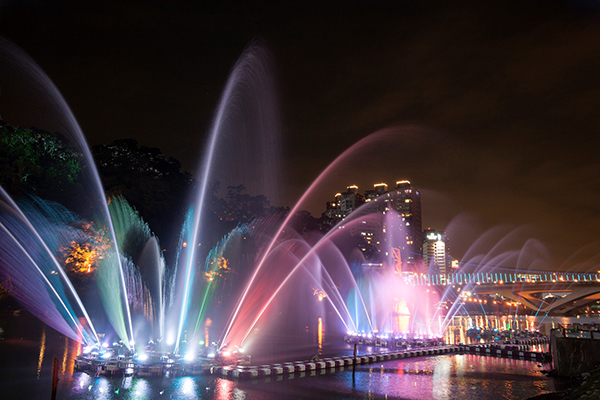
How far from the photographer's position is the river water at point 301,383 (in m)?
18.8

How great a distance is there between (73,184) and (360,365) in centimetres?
3085

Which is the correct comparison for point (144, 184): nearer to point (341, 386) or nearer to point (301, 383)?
point (301, 383)

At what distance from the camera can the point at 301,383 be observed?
21828 mm

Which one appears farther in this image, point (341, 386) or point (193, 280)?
point (193, 280)

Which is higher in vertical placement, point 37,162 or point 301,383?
point 37,162

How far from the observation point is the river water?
18.8m

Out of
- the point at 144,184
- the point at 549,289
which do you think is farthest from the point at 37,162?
the point at 549,289

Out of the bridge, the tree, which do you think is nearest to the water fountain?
the tree

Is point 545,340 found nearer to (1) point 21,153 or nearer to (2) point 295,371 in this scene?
(2) point 295,371

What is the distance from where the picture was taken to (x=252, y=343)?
133ft

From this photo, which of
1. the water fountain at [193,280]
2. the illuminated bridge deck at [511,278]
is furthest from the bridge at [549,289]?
the water fountain at [193,280]

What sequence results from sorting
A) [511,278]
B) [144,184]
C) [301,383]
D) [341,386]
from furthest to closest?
[511,278] < [144,184] < [301,383] < [341,386]

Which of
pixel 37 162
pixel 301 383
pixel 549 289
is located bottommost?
pixel 301 383

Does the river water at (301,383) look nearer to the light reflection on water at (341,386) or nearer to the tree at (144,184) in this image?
the light reflection on water at (341,386)
